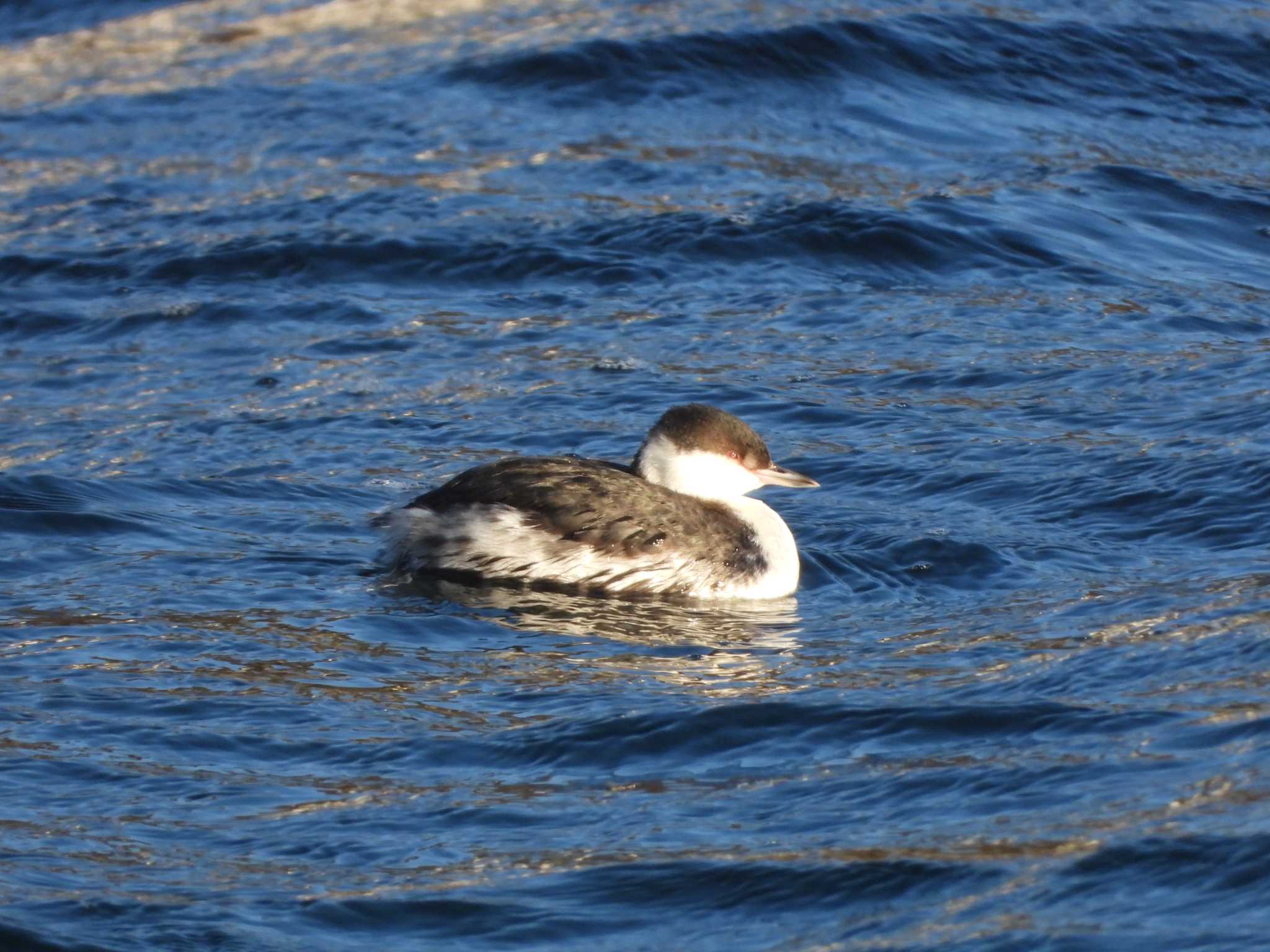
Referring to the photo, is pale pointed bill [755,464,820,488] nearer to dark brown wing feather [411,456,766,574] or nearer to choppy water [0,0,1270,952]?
choppy water [0,0,1270,952]

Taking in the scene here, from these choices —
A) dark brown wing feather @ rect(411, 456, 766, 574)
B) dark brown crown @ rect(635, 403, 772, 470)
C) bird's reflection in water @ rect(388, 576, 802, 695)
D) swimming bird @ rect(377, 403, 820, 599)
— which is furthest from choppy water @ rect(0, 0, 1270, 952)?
dark brown crown @ rect(635, 403, 772, 470)

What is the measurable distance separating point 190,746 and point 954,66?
9781 mm

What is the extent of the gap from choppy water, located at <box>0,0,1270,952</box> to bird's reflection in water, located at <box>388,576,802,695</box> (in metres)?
0.03

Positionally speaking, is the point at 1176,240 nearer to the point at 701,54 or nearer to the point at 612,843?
the point at 701,54

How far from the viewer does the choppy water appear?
205 inches

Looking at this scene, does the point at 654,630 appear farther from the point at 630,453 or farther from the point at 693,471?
the point at 630,453

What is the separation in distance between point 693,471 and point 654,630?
3.44ft

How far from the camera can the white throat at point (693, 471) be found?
27.6 ft

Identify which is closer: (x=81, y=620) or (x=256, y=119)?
(x=81, y=620)

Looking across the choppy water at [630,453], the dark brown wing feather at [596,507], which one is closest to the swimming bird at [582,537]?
the dark brown wing feather at [596,507]

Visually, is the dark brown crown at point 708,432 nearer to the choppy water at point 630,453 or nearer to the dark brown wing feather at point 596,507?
the dark brown wing feather at point 596,507

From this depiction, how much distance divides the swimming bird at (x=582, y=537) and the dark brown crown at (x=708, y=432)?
261 mm

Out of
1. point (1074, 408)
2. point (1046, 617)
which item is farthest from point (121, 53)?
point (1046, 617)

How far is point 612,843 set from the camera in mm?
5398
